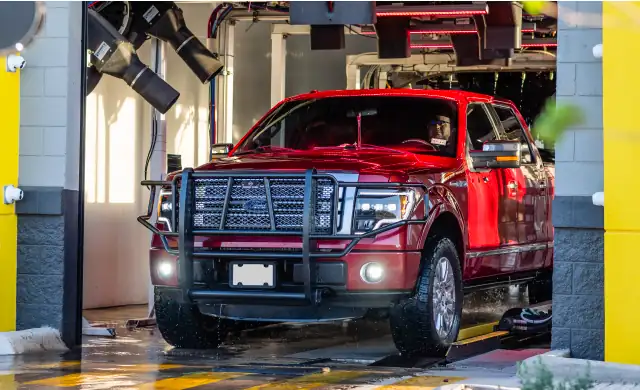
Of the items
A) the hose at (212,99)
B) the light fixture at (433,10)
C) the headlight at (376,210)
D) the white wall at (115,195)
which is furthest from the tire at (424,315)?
the hose at (212,99)

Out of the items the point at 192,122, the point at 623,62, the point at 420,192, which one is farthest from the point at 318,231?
the point at 192,122

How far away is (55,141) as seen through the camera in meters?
8.84

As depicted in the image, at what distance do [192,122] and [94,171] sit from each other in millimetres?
2378

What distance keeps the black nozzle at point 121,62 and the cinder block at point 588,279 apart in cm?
483

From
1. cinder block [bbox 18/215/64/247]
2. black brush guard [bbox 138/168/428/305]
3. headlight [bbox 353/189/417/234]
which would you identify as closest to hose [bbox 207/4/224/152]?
cinder block [bbox 18/215/64/247]

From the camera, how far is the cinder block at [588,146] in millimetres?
7152

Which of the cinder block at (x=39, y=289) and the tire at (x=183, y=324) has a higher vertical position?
the cinder block at (x=39, y=289)

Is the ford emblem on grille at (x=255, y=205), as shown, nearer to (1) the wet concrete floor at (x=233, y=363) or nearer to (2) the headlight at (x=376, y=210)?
(2) the headlight at (x=376, y=210)

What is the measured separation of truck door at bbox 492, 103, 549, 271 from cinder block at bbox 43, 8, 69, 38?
3.71 m

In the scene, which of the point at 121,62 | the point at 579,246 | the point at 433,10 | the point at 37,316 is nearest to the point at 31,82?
the point at 37,316

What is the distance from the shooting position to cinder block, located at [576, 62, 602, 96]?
7151 mm

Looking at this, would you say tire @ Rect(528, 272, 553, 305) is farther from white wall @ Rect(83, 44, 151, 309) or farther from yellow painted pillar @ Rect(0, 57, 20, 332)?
yellow painted pillar @ Rect(0, 57, 20, 332)

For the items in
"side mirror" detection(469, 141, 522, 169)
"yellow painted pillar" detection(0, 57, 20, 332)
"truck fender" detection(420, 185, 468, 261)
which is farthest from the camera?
"side mirror" detection(469, 141, 522, 169)

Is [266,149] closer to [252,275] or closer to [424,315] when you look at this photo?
[252,275]
